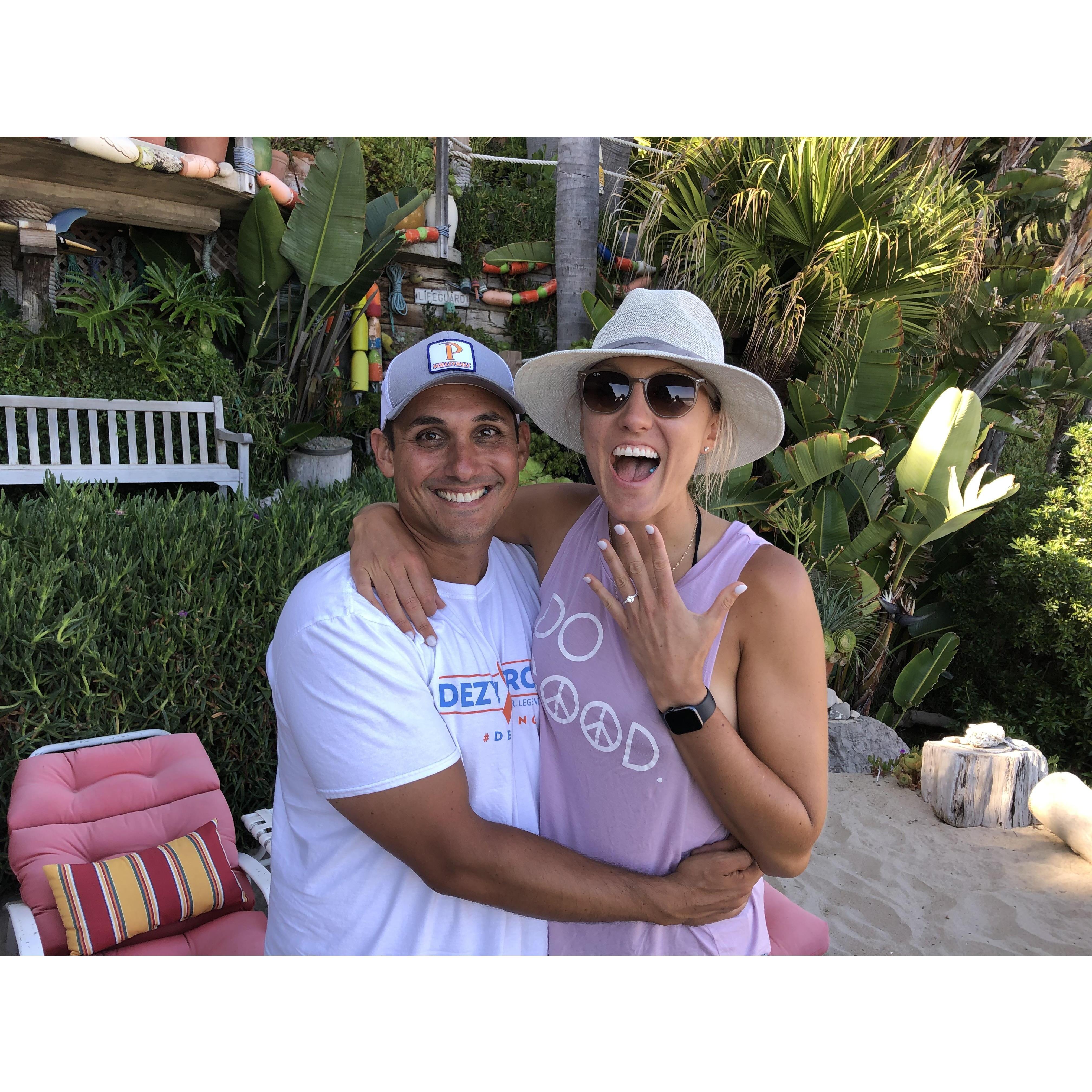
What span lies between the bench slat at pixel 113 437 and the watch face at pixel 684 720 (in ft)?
21.7

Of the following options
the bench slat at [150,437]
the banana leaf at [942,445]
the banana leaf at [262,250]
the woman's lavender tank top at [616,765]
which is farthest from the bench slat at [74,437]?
the banana leaf at [942,445]

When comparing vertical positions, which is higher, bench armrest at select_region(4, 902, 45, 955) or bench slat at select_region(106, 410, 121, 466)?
bench slat at select_region(106, 410, 121, 466)

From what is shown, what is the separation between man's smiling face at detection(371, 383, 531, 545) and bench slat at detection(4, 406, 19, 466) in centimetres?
584

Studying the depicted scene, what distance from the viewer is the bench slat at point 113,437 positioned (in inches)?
264

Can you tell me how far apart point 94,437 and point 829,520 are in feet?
20.9

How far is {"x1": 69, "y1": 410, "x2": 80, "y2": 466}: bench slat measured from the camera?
647 centimetres

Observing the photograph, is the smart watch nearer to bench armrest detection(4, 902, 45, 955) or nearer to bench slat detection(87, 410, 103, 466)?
bench armrest detection(4, 902, 45, 955)

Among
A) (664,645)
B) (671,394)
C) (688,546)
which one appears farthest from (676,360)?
(664,645)

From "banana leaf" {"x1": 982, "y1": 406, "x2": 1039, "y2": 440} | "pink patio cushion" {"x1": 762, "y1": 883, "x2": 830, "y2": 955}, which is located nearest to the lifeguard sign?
"pink patio cushion" {"x1": 762, "y1": 883, "x2": 830, "y2": 955}

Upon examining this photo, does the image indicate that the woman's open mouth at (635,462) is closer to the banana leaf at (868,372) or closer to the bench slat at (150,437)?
the banana leaf at (868,372)

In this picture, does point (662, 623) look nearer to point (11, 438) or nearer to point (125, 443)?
point (11, 438)
